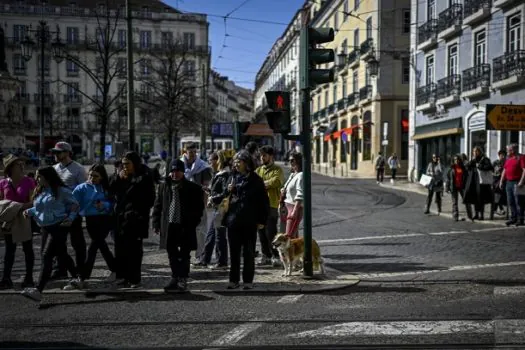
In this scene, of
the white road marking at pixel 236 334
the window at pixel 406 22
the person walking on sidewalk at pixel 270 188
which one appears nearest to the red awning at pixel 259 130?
the person walking on sidewalk at pixel 270 188

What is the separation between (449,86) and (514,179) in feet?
49.3

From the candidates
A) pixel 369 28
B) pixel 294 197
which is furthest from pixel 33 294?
pixel 369 28

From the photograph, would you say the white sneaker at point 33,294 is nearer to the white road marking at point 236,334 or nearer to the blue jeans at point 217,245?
the white road marking at point 236,334

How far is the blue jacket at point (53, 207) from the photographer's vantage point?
719 cm

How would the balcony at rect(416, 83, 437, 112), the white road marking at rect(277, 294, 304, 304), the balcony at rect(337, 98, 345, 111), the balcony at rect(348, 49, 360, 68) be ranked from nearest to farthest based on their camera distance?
the white road marking at rect(277, 294, 304, 304) < the balcony at rect(416, 83, 437, 112) < the balcony at rect(348, 49, 360, 68) < the balcony at rect(337, 98, 345, 111)

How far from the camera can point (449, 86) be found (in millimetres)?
27688

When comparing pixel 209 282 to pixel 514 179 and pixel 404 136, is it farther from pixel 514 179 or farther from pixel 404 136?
pixel 404 136

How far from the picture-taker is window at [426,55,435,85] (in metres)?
30.5

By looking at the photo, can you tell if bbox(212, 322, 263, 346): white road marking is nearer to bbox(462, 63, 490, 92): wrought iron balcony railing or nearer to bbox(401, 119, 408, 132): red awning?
bbox(462, 63, 490, 92): wrought iron balcony railing

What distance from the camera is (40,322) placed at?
616 centimetres

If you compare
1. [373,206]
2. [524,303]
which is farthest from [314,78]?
[373,206]

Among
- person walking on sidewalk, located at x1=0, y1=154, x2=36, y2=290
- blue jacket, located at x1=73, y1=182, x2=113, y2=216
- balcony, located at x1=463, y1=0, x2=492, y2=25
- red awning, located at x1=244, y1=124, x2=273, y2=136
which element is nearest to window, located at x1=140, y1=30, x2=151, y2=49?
balcony, located at x1=463, y1=0, x2=492, y2=25

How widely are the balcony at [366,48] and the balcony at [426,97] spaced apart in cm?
814

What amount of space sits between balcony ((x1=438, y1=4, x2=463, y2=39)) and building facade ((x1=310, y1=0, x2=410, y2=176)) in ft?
22.3
